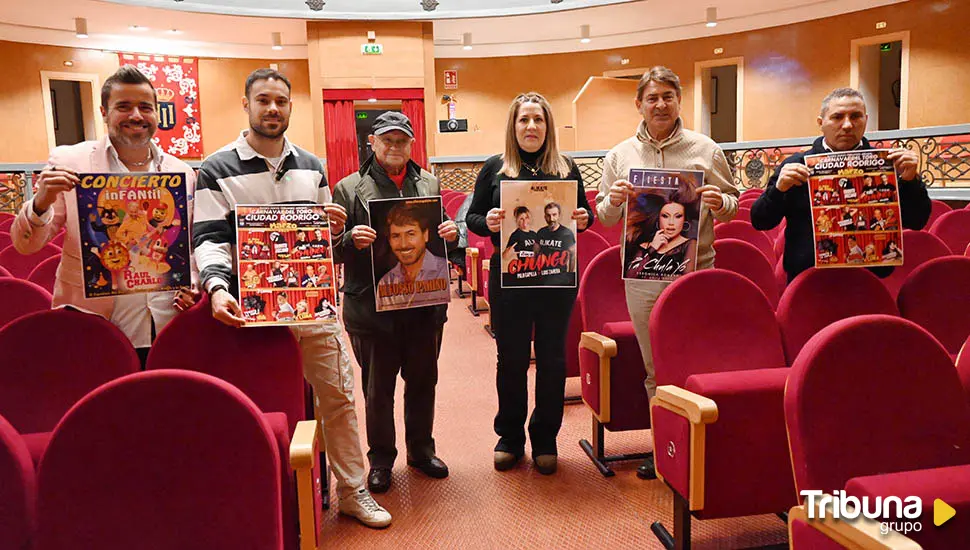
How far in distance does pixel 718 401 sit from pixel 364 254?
1427 millimetres

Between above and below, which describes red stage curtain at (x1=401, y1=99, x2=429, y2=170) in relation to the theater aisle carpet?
above

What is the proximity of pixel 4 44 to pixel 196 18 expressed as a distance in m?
3.92

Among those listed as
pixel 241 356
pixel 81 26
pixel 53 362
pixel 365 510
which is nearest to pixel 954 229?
pixel 365 510

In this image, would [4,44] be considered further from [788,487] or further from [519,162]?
[788,487]

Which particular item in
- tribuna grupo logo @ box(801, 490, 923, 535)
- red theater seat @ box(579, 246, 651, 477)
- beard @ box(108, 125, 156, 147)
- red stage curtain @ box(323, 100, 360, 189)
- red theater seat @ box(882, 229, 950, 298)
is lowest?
red theater seat @ box(579, 246, 651, 477)

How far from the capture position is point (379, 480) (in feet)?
8.66

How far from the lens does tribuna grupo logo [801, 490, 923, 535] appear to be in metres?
1.21

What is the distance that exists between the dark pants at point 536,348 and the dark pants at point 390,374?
0.31 m

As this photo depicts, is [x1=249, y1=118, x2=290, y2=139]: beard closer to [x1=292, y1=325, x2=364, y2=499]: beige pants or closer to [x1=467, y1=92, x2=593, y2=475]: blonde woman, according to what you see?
[x1=292, y1=325, x2=364, y2=499]: beige pants

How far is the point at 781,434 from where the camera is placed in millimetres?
1892

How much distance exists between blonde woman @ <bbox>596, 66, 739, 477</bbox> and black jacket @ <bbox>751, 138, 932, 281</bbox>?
13cm

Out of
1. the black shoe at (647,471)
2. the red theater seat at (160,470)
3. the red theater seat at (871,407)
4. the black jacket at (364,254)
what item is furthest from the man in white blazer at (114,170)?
the black shoe at (647,471)

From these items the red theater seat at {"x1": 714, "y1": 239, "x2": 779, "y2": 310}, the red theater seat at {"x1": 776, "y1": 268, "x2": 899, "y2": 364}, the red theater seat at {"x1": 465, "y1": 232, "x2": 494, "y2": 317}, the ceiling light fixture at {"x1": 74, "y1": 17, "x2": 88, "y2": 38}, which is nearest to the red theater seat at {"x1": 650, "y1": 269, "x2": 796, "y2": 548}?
the red theater seat at {"x1": 776, "y1": 268, "x2": 899, "y2": 364}

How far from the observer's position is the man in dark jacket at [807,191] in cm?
219
